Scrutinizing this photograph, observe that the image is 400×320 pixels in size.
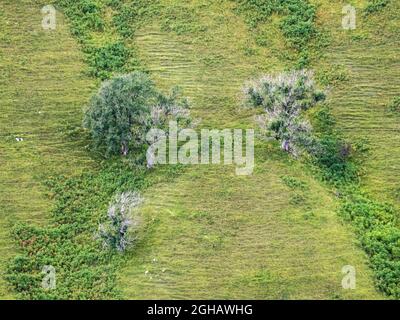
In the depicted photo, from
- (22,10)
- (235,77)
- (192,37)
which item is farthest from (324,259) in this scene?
(22,10)

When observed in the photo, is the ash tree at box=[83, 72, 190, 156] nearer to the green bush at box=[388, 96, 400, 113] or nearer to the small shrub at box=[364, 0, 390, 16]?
the green bush at box=[388, 96, 400, 113]

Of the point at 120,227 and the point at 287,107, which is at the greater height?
the point at 287,107

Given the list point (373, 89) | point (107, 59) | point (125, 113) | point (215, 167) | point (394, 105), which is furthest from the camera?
point (107, 59)

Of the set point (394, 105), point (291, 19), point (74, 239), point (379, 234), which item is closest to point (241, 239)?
point (379, 234)

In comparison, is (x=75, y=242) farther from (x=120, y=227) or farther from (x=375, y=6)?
(x=375, y=6)

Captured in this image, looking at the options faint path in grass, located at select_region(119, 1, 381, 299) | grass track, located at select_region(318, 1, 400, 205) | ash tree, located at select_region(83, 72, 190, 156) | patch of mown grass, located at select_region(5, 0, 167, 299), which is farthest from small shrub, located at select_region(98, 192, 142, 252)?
grass track, located at select_region(318, 1, 400, 205)

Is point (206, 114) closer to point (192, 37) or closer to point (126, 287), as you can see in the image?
point (192, 37)

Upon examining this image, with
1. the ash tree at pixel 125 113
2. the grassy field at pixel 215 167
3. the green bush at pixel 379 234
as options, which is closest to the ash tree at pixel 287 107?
the grassy field at pixel 215 167

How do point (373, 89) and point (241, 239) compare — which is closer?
point (241, 239)
